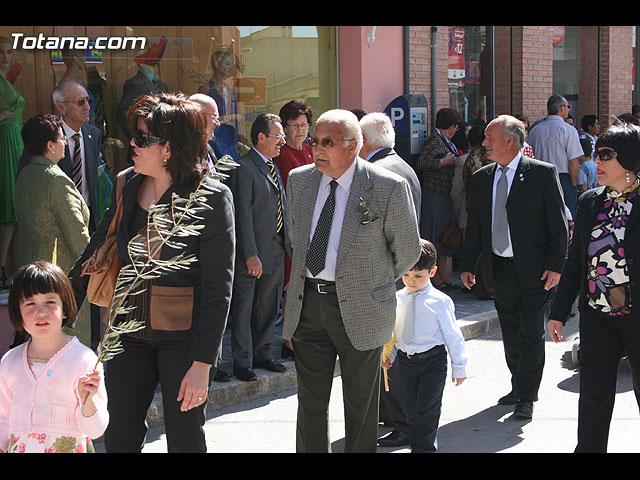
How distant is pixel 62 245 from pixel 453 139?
6.61 m

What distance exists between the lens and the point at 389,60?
11016 millimetres

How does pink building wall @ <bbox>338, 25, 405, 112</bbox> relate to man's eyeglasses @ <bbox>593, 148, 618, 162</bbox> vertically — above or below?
above

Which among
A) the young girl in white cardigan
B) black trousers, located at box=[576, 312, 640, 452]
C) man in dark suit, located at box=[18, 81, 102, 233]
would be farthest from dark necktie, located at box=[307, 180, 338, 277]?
man in dark suit, located at box=[18, 81, 102, 233]

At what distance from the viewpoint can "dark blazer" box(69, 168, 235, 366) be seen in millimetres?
3680

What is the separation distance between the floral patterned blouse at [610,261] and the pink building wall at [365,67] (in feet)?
20.0

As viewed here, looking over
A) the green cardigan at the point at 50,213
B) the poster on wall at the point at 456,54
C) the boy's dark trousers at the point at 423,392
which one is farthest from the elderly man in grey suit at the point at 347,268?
the poster on wall at the point at 456,54

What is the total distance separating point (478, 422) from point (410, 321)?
4.44ft

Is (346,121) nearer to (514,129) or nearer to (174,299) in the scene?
(174,299)

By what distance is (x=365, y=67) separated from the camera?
10.6m

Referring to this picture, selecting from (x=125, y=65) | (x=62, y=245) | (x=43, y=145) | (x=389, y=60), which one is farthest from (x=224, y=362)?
(x=389, y=60)

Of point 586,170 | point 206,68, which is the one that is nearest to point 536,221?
point 206,68

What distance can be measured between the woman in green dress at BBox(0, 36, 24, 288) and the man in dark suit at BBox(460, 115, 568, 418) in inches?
158

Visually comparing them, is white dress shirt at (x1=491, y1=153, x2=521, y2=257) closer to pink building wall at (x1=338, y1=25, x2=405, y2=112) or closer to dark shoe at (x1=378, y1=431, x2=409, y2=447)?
dark shoe at (x1=378, y1=431, x2=409, y2=447)

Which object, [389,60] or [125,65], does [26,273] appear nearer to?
[125,65]
